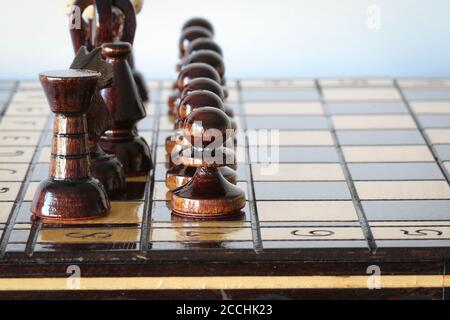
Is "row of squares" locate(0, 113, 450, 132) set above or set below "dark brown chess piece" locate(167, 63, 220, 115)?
above

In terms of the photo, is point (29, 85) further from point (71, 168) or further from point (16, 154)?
point (71, 168)

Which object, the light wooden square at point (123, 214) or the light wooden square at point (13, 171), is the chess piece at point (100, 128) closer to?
the light wooden square at point (123, 214)

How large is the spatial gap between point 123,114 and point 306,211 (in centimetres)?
38

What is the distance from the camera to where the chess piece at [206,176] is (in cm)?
145

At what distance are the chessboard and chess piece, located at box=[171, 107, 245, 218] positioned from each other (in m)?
0.02

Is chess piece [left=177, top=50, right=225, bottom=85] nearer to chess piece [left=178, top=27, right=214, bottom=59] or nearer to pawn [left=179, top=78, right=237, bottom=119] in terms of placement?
pawn [left=179, top=78, right=237, bottom=119]

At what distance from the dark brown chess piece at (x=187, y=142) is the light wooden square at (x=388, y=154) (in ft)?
0.97

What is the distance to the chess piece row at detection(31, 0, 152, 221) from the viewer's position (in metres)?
1.45

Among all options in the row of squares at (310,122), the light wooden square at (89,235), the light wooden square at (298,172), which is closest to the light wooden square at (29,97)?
the row of squares at (310,122)

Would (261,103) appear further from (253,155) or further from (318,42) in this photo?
(318,42)

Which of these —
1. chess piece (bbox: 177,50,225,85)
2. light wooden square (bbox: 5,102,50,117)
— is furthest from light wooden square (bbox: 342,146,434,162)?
light wooden square (bbox: 5,102,50,117)

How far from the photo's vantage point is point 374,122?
7.10 ft

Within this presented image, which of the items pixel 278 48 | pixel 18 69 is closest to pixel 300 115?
pixel 278 48
